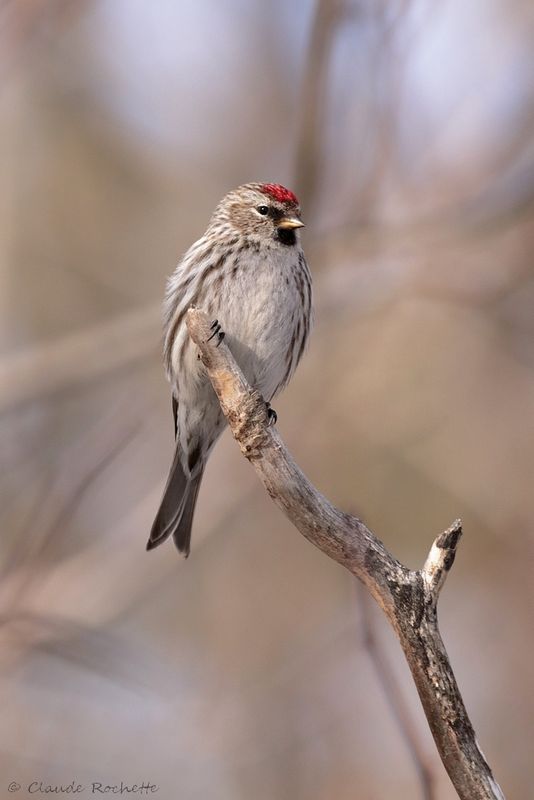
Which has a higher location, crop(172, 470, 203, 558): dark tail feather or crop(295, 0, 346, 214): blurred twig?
crop(295, 0, 346, 214): blurred twig

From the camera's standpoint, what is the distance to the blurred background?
4855mm

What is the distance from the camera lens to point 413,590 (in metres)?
2.42

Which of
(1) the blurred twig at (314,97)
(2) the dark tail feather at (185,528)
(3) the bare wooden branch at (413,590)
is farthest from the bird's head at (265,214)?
(3) the bare wooden branch at (413,590)

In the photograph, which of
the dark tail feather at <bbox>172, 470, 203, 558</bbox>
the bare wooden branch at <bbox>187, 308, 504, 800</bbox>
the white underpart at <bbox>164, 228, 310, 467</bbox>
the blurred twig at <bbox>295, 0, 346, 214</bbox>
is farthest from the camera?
the blurred twig at <bbox>295, 0, 346, 214</bbox>

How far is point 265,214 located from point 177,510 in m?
1.33

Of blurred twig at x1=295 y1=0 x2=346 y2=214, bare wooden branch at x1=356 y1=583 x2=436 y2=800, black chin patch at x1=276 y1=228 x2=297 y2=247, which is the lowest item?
bare wooden branch at x1=356 y1=583 x2=436 y2=800

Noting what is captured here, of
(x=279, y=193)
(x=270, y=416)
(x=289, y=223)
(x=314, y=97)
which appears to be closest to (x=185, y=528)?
(x=270, y=416)

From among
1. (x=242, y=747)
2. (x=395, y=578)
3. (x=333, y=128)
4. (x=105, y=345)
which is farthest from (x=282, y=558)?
(x=395, y=578)

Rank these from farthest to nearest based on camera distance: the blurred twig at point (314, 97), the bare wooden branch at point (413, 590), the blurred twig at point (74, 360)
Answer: the blurred twig at point (74, 360) → the blurred twig at point (314, 97) → the bare wooden branch at point (413, 590)

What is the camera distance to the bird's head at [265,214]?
445cm

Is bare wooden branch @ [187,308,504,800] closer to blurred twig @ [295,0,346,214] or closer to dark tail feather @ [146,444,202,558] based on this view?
dark tail feather @ [146,444,202,558]

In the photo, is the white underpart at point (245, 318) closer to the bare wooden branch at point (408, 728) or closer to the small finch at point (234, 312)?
the small finch at point (234, 312)

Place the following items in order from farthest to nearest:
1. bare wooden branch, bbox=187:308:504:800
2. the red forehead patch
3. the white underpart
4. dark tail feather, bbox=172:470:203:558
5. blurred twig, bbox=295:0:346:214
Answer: blurred twig, bbox=295:0:346:214 → the red forehead patch → dark tail feather, bbox=172:470:203:558 → the white underpart → bare wooden branch, bbox=187:308:504:800

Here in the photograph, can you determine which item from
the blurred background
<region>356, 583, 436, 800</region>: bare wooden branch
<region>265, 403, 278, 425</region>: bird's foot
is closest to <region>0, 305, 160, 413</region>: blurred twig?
the blurred background
